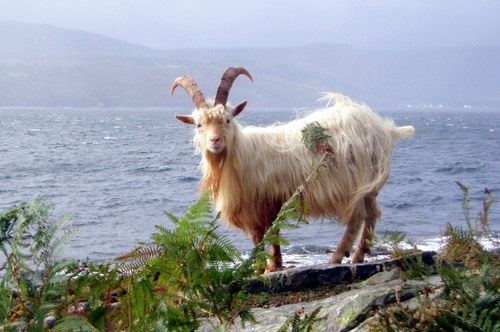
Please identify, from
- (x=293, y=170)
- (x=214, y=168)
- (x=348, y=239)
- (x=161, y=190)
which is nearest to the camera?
(x=214, y=168)

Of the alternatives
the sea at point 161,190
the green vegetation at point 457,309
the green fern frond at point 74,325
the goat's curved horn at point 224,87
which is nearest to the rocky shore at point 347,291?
the green vegetation at point 457,309

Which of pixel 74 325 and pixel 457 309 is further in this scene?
pixel 457 309

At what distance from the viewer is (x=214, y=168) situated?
763cm

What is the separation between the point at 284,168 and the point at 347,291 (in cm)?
261

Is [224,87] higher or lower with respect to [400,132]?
higher

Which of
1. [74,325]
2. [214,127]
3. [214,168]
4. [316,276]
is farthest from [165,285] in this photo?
[214,168]

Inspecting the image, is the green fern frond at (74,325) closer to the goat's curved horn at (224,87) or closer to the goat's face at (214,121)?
the goat's face at (214,121)

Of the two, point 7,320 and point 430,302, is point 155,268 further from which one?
point 430,302

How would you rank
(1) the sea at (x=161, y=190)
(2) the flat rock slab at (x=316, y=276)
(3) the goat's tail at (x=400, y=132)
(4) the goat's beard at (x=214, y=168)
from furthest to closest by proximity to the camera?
(1) the sea at (x=161, y=190), (3) the goat's tail at (x=400, y=132), (4) the goat's beard at (x=214, y=168), (2) the flat rock slab at (x=316, y=276)

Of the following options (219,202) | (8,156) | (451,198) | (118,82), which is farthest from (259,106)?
(219,202)

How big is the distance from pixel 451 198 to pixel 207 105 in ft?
52.2

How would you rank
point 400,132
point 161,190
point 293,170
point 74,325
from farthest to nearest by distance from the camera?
1. point 161,190
2. point 400,132
3. point 293,170
4. point 74,325

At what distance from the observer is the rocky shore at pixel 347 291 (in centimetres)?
312

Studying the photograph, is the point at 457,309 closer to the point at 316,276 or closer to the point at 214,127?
the point at 316,276
